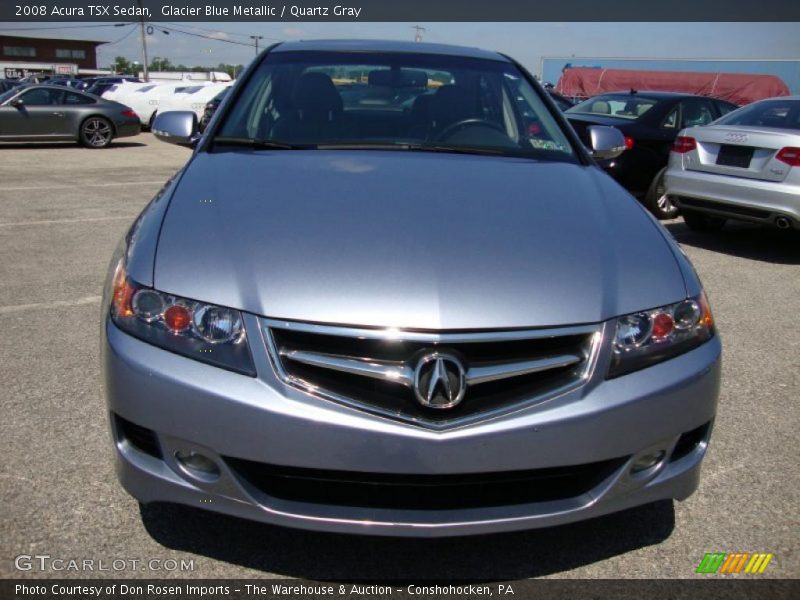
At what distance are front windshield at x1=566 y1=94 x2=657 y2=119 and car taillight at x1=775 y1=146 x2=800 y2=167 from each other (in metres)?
2.64

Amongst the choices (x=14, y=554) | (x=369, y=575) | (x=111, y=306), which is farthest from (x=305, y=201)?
(x=14, y=554)

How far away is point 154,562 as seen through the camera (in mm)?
2258

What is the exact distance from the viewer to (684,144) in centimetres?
710

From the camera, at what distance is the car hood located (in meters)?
1.99

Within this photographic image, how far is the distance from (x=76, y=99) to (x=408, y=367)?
52.8ft

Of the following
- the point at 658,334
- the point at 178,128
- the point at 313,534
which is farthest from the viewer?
the point at 178,128

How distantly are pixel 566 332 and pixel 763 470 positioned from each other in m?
1.44

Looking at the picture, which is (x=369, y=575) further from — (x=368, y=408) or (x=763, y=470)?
(x=763, y=470)

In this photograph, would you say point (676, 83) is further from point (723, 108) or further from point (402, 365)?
point (402, 365)

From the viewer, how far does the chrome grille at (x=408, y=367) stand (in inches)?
75.4

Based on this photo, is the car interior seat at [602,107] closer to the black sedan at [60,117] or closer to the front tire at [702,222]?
the front tire at [702,222]

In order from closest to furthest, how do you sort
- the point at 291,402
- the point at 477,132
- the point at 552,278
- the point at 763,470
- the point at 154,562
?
the point at 291,402
the point at 552,278
the point at 154,562
the point at 763,470
the point at 477,132

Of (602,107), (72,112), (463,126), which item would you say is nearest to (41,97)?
(72,112)

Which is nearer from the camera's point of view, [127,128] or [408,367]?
[408,367]
